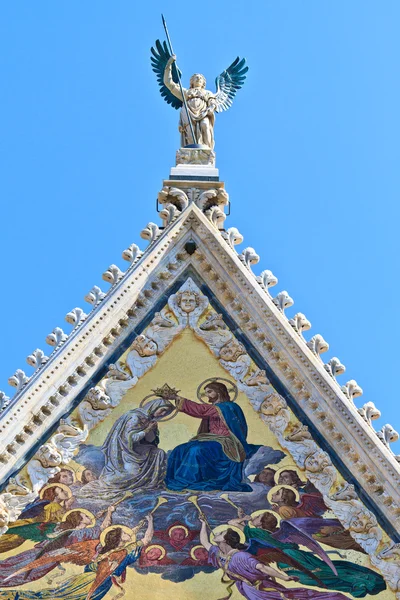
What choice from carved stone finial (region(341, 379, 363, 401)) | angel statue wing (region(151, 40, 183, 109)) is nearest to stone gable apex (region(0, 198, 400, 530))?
carved stone finial (region(341, 379, 363, 401))

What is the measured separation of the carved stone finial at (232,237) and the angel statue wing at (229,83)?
1634mm

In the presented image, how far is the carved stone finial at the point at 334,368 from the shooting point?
13617mm

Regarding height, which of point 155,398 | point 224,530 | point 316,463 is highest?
point 316,463

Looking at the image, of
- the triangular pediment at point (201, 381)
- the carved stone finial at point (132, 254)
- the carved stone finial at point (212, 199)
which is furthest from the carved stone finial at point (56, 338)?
the carved stone finial at point (212, 199)

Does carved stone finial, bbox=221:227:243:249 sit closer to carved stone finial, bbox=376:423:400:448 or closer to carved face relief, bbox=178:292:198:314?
carved face relief, bbox=178:292:198:314

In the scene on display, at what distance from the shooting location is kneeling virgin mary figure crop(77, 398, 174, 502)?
13.0 m

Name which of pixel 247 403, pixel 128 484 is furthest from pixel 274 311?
pixel 128 484

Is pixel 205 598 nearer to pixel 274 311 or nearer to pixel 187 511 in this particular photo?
pixel 187 511

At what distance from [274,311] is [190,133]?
228 centimetres

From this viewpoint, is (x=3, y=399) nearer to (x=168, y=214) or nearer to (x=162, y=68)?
(x=168, y=214)

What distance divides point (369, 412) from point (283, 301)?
125cm

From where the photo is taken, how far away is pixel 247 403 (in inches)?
533

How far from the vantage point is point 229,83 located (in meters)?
16.0

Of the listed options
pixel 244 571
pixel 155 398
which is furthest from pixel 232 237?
pixel 244 571
